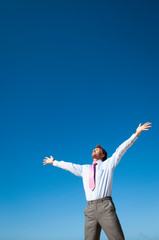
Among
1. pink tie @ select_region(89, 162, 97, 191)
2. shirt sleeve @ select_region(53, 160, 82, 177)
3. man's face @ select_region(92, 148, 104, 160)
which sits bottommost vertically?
pink tie @ select_region(89, 162, 97, 191)

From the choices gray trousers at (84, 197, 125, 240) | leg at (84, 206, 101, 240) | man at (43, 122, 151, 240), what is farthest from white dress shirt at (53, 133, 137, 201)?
leg at (84, 206, 101, 240)

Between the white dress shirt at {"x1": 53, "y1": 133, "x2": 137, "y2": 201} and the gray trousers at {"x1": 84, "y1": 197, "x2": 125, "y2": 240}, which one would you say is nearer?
the gray trousers at {"x1": 84, "y1": 197, "x2": 125, "y2": 240}

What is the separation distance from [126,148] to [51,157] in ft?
6.97

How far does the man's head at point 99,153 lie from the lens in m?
6.28

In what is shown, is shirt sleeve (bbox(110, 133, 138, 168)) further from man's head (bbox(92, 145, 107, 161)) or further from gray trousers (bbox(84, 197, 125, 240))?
gray trousers (bbox(84, 197, 125, 240))

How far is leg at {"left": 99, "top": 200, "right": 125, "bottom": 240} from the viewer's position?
5.09m

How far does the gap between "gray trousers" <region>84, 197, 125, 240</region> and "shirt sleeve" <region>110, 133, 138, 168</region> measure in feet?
2.66

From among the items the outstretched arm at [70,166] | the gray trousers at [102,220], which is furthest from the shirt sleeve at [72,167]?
the gray trousers at [102,220]

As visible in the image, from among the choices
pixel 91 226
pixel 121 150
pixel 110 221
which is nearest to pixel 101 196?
pixel 110 221

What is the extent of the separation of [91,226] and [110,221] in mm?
522

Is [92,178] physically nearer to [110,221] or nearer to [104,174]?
[104,174]

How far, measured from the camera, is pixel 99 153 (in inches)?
248

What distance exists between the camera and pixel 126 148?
18.9ft

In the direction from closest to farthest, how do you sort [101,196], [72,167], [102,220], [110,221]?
[110,221] → [102,220] → [101,196] → [72,167]
